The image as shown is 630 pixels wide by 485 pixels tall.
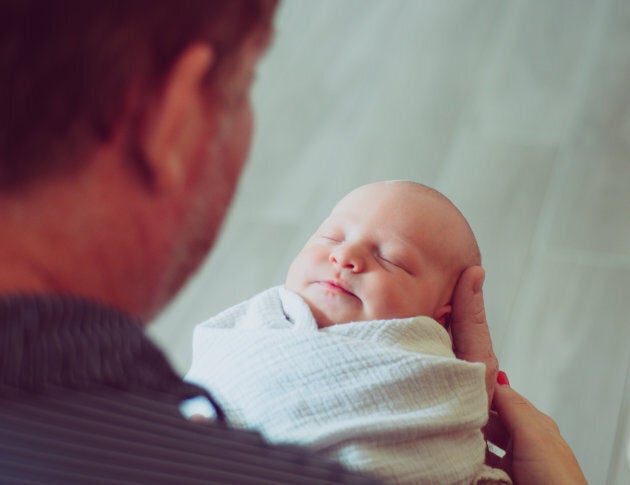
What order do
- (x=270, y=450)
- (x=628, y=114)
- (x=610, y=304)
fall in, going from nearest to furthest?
(x=270, y=450) < (x=610, y=304) < (x=628, y=114)

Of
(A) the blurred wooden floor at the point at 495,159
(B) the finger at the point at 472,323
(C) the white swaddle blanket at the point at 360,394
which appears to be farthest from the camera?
(A) the blurred wooden floor at the point at 495,159

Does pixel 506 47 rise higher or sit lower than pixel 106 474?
higher

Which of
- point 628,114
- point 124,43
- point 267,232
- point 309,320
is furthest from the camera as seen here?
point 628,114

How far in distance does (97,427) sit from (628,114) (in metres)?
1.70

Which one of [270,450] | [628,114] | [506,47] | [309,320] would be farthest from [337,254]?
[506,47]

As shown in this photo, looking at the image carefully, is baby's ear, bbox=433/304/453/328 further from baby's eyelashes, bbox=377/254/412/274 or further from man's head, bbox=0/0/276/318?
man's head, bbox=0/0/276/318

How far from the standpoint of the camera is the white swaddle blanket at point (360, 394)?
0.87 metres

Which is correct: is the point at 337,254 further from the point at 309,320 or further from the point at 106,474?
the point at 106,474

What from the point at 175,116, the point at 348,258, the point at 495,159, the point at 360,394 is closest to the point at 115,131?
the point at 175,116

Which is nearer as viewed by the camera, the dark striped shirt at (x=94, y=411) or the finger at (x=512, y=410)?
the dark striped shirt at (x=94, y=411)

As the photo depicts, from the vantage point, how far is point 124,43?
42cm

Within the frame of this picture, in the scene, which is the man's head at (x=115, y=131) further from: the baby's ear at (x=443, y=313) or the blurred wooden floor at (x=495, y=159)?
the blurred wooden floor at (x=495, y=159)

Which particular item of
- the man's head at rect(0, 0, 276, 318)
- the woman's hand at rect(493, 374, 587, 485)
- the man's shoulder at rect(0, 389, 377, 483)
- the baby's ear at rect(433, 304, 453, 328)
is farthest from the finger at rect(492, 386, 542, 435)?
the man's head at rect(0, 0, 276, 318)

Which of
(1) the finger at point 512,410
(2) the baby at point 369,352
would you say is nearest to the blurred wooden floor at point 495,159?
(1) the finger at point 512,410
